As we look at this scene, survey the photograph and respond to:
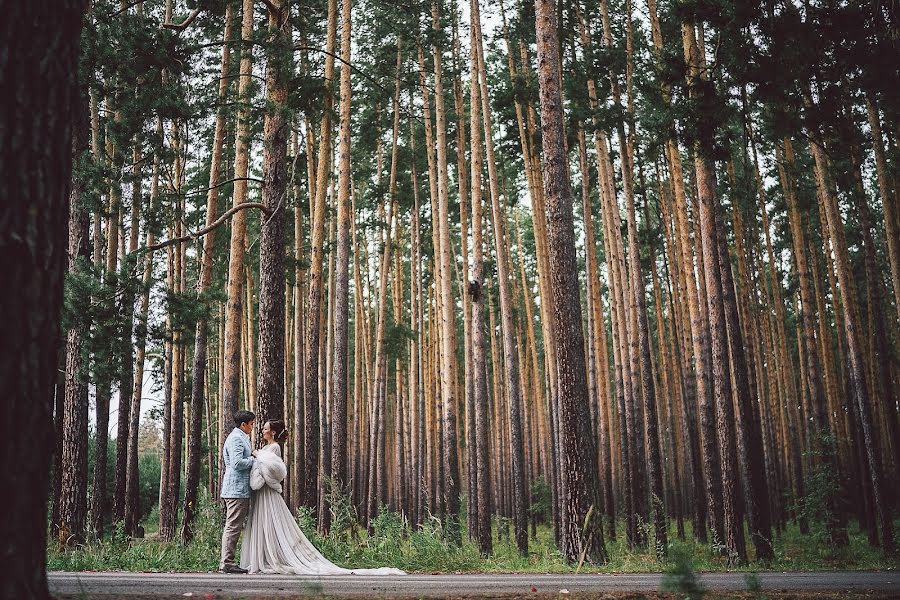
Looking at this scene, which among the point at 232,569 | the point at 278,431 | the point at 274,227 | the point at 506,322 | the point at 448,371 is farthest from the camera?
the point at 506,322

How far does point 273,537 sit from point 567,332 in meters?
4.26

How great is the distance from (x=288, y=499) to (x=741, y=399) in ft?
53.6

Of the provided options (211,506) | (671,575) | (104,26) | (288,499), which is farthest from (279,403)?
(288,499)

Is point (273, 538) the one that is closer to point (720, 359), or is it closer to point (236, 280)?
point (236, 280)

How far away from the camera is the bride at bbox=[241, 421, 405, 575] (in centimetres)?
719

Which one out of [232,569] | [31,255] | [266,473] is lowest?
[232,569]

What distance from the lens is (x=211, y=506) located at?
9828mm

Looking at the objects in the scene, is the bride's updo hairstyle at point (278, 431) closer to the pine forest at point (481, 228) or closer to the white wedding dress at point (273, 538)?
the white wedding dress at point (273, 538)

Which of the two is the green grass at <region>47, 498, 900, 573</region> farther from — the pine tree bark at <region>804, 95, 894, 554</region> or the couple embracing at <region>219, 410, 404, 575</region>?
the pine tree bark at <region>804, 95, 894, 554</region>

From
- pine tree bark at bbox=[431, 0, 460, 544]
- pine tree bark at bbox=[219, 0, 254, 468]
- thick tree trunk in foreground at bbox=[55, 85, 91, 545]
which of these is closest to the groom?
thick tree trunk in foreground at bbox=[55, 85, 91, 545]

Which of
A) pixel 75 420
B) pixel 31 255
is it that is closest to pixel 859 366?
pixel 75 420

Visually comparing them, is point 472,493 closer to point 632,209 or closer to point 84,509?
point 632,209

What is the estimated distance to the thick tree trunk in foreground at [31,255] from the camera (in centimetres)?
189

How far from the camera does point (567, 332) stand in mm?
8602
